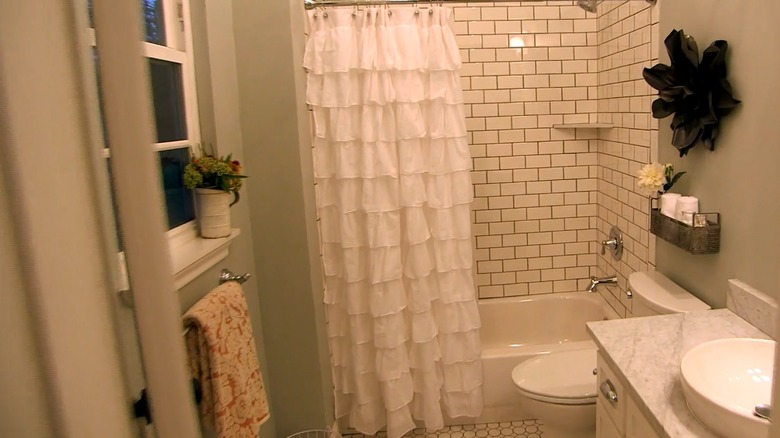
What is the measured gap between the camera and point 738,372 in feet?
4.12

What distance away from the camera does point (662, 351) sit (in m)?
1.47

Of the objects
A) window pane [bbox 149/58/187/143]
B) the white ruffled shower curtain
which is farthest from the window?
the white ruffled shower curtain

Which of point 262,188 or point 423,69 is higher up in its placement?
point 423,69

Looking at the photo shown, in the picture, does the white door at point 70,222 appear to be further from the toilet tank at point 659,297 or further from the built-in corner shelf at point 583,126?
the built-in corner shelf at point 583,126

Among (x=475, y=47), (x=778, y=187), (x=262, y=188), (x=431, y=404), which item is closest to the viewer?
(x=778, y=187)

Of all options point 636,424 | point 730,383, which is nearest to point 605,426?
point 636,424

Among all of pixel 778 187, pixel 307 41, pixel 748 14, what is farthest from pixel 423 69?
pixel 778 187

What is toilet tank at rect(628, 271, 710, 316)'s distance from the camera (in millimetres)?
1846

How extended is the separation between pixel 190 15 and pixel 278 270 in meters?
1.09

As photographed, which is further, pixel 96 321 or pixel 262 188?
pixel 262 188

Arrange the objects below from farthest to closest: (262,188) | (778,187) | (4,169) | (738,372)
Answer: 1. (262,188)
2. (778,187)
3. (738,372)
4. (4,169)

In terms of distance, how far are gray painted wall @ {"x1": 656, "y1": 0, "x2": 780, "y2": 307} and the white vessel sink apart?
0.28m

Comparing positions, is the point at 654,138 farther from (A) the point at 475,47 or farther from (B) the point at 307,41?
(B) the point at 307,41

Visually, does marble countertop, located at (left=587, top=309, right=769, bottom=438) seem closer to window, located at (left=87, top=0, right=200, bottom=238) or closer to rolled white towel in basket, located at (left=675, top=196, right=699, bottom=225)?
rolled white towel in basket, located at (left=675, top=196, right=699, bottom=225)
